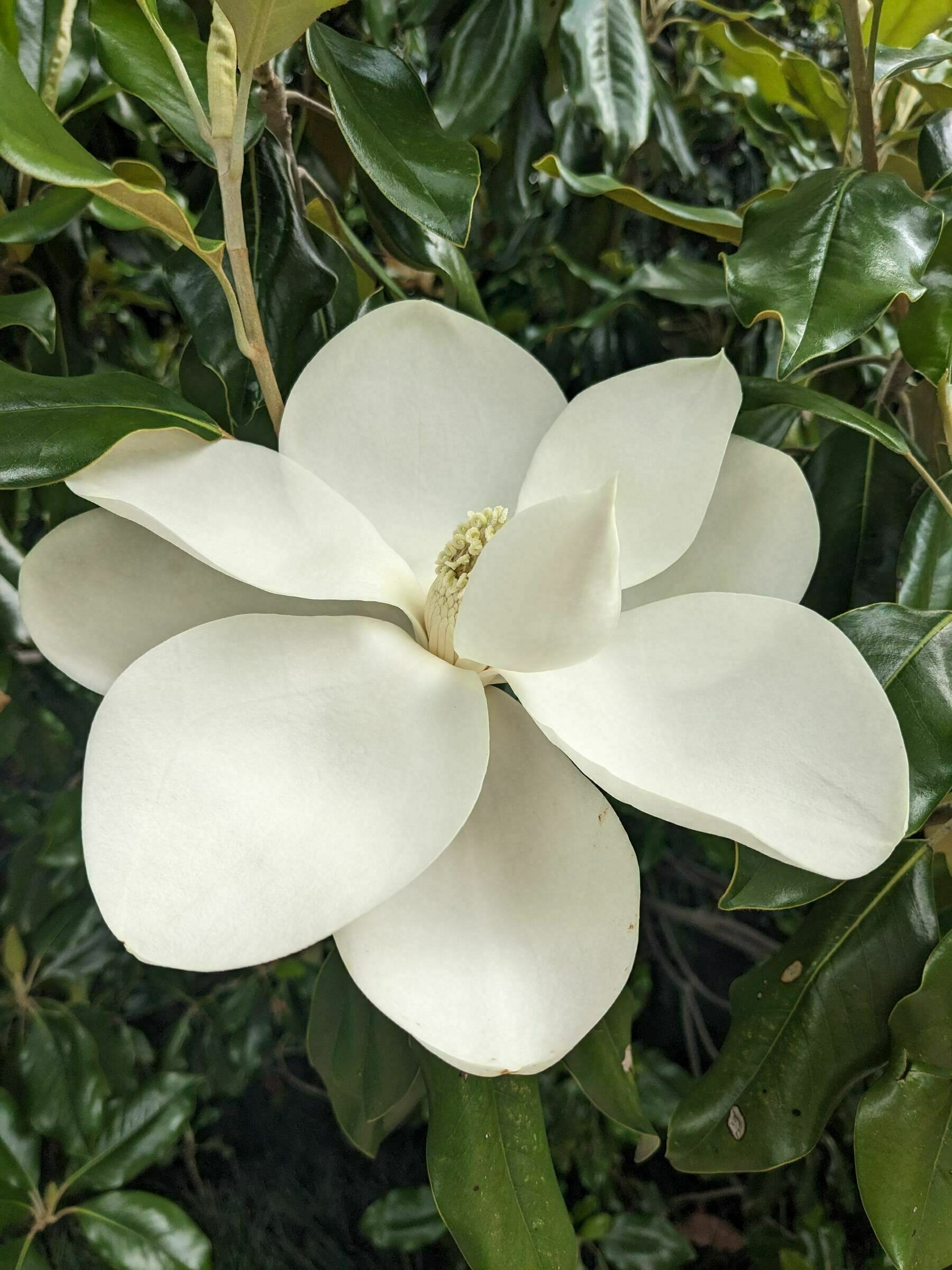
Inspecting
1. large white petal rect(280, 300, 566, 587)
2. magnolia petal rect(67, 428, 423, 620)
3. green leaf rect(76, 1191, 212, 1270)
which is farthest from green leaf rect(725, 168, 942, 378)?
green leaf rect(76, 1191, 212, 1270)

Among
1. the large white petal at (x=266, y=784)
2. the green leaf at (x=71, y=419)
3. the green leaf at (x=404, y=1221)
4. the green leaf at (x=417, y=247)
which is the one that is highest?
the green leaf at (x=417, y=247)

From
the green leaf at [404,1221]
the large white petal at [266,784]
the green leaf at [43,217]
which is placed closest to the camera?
the large white petal at [266,784]

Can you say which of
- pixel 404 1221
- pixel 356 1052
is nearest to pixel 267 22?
pixel 356 1052

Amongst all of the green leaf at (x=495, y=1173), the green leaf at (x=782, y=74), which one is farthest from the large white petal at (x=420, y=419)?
the green leaf at (x=782, y=74)

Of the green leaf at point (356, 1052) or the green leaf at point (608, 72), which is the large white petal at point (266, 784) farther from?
the green leaf at point (608, 72)

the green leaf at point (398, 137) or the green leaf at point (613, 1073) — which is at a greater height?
the green leaf at point (398, 137)

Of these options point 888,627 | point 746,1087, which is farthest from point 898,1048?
point 888,627
